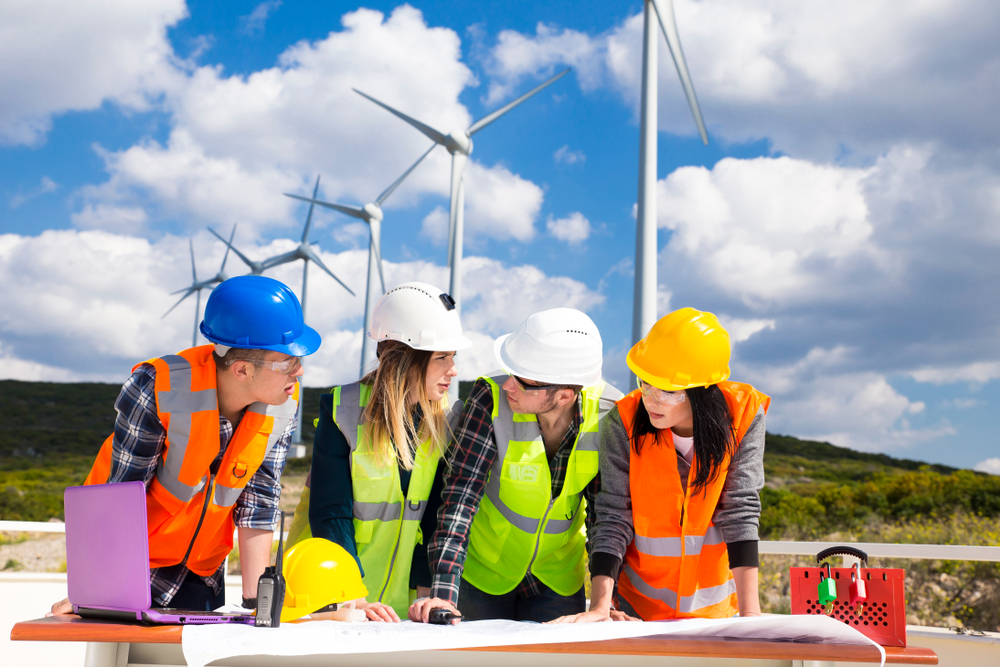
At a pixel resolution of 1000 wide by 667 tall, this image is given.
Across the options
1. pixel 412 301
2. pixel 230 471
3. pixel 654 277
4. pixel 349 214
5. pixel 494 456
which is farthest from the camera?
pixel 349 214

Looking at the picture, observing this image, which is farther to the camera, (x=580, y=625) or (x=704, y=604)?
(x=704, y=604)

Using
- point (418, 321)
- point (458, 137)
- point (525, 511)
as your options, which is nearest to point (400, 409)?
point (418, 321)

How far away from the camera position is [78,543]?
2148 mm

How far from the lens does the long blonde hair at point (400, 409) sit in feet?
10.6

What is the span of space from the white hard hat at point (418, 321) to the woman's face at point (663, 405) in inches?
38.6

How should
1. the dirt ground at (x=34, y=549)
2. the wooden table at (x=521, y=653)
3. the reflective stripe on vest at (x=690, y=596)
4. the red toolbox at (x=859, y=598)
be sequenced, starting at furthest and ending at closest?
the dirt ground at (x=34, y=549)
the reflective stripe on vest at (x=690, y=596)
the red toolbox at (x=859, y=598)
the wooden table at (x=521, y=653)

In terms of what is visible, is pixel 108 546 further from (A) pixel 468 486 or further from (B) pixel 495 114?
(B) pixel 495 114

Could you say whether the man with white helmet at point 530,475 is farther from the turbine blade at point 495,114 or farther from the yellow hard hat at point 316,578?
the turbine blade at point 495,114

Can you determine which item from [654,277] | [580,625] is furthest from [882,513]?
[580,625]

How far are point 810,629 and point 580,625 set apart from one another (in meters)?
0.64

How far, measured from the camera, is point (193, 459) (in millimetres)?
2865

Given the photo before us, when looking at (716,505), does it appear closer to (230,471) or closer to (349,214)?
(230,471)

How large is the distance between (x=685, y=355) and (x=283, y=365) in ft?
5.42

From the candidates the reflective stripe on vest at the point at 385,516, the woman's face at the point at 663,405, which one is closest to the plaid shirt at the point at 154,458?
the reflective stripe on vest at the point at 385,516
